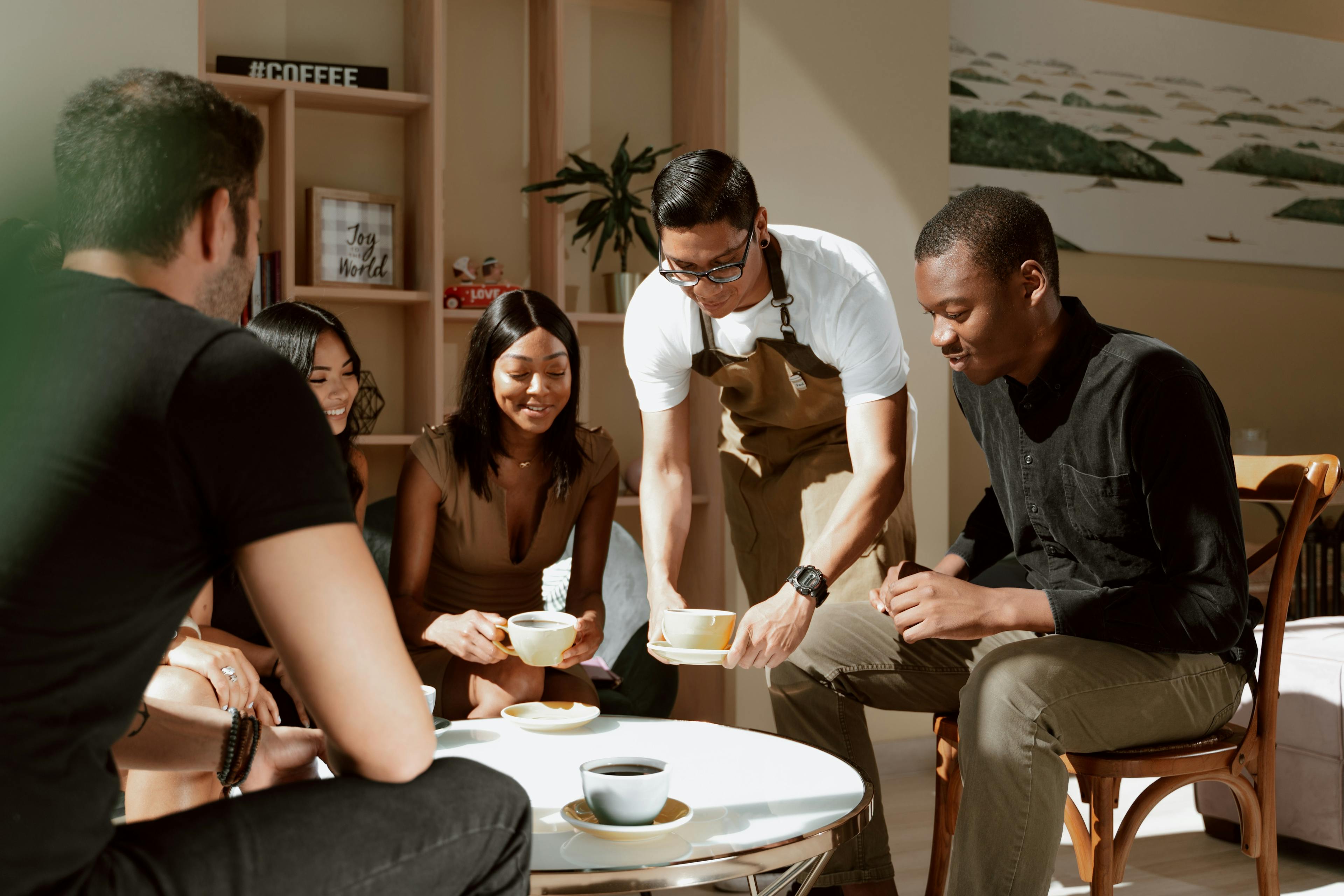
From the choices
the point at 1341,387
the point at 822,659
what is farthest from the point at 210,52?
the point at 1341,387

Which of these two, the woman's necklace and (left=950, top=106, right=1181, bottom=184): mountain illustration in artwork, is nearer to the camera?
the woman's necklace

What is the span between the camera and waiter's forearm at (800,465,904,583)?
1.92 meters

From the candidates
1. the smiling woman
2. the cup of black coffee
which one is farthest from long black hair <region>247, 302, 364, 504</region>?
the cup of black coffee

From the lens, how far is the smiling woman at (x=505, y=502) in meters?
2.16

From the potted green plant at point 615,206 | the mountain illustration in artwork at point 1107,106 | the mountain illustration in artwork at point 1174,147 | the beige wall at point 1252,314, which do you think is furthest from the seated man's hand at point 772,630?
the mountain illustration in artwork at point 1174,147

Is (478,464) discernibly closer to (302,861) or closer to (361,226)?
(361,226)

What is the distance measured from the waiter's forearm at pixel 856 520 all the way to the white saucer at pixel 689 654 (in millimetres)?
322

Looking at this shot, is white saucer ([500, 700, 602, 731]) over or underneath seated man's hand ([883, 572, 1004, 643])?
underneath

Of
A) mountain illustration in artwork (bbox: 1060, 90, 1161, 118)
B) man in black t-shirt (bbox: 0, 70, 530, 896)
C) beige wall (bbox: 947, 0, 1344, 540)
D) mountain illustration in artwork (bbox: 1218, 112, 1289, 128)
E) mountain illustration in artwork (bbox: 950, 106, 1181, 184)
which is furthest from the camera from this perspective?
mountain illustration in artwork (bbox: 1218, 112, 1289, 128)

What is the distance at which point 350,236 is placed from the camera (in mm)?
3006

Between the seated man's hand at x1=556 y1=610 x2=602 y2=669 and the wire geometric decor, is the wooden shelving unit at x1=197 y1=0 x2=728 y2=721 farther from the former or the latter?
the seated man's hand at x1=556 y1=610 x2=602 y2=669

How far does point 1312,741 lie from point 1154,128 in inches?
102

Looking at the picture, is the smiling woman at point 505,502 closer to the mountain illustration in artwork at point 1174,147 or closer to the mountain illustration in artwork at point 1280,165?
the mountain illustration in artwork at point 1174,147

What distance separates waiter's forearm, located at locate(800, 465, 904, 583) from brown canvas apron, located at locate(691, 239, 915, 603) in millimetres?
185
